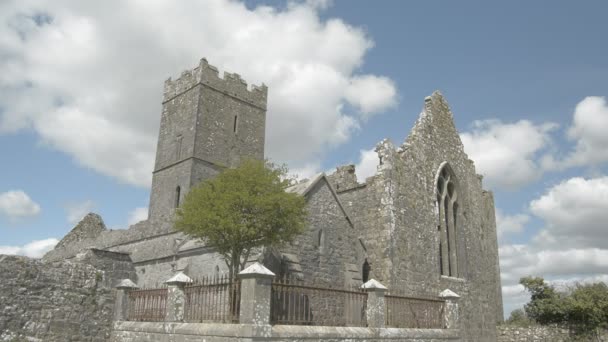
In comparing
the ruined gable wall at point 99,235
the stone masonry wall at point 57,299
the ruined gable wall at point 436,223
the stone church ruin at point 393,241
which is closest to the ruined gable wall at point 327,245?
the stone church ruin at point 393,241

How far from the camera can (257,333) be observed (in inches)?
383

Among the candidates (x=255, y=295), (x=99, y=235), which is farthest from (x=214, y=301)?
(x=99, y=235)

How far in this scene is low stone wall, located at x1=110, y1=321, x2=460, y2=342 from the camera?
9.89m

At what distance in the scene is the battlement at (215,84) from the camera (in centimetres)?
3628

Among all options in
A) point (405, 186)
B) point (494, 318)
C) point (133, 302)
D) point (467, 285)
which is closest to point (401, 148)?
point (405, 186)

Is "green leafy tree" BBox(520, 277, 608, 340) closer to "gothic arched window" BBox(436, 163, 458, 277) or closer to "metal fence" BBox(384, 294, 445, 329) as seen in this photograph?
"gothic arched window" BBox(436, 163, 458, 277)

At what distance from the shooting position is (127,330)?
1420 centimetres

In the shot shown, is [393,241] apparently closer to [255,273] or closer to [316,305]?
[316,305]

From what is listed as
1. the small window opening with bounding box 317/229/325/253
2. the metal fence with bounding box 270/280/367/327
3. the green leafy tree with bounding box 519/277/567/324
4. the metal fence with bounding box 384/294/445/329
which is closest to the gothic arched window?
the green leafy tree with bounding box 519/277/567/324

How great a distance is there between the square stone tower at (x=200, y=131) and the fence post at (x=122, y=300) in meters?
18.9

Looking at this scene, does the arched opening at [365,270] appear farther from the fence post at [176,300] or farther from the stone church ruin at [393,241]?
the fence post at [176,300]

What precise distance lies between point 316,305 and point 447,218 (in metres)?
12.1

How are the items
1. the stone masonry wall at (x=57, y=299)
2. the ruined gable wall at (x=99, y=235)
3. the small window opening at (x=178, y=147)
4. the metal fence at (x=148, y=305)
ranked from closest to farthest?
the metal fence at (x=148, y=305)
the stone masonry wall at (x=57, y=299)
the ruined gable wall at (x=99, y=235)
the small window opening at (x=178, y=147)

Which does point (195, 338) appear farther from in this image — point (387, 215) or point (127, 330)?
point (387, 215)
